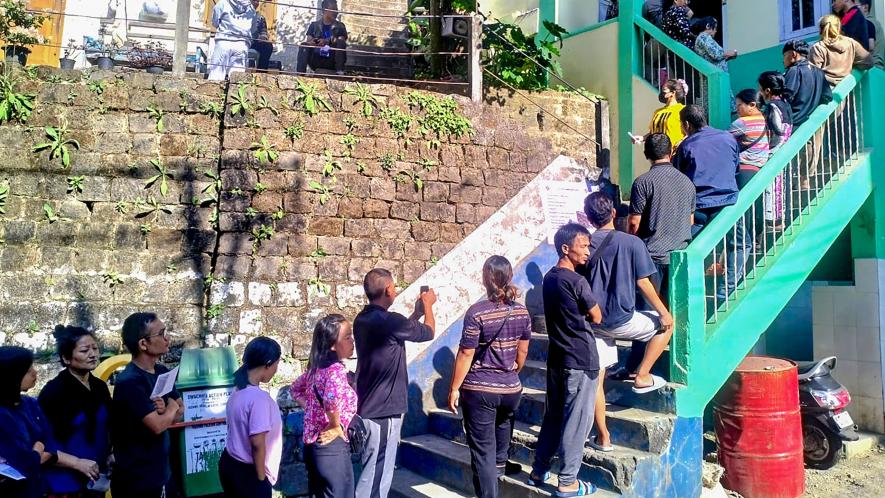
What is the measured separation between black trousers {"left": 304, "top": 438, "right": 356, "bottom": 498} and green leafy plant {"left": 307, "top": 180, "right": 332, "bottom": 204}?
313 cm

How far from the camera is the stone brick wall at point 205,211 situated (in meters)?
5.98

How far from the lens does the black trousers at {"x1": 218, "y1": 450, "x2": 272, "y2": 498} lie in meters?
3.60

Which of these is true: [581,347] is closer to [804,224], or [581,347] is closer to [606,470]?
[606,470]

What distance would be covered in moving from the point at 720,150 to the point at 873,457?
126 inches

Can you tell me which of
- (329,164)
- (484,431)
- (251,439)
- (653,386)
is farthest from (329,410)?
(329,164)

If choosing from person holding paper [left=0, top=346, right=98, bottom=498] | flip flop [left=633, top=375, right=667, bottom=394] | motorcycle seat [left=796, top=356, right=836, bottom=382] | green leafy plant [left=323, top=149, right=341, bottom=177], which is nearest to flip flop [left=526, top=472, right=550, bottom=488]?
flip flop [left=633, top=375, right=667, bottom=394]

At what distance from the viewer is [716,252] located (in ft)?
17.7

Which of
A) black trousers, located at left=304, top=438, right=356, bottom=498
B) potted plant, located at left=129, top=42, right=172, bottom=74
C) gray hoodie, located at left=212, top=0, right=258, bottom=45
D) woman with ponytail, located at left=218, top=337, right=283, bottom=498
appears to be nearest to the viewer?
woman with ponytail, located at left=218, top=337, right=283, bottom=498

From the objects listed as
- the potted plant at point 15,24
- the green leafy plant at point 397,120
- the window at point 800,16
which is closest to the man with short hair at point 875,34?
the window at point 800,16

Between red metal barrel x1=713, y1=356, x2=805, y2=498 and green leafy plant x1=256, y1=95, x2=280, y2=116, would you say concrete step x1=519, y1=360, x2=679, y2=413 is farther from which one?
green leafy plant x1=256, y1=95, x2=280, y2=116

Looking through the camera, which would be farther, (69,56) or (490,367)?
(69,56)

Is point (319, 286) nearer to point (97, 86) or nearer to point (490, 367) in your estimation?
point (490, 367)

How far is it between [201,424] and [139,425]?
1.27m

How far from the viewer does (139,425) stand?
3598 millimetres
